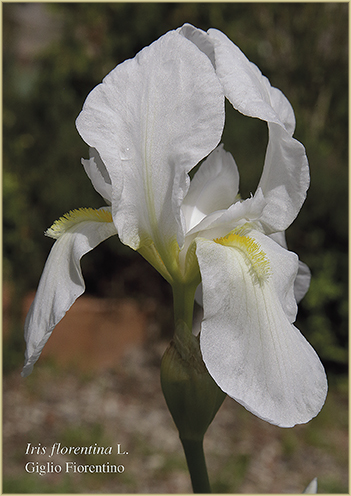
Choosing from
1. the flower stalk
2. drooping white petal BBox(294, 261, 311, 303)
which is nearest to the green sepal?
the flower stalk

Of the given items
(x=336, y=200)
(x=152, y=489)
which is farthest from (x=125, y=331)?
(x=336, y=200)

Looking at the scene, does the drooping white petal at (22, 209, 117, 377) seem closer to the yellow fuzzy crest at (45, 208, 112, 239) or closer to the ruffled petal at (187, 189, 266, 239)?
the yellow fuzzy crest at (45, 208, 112, 239)

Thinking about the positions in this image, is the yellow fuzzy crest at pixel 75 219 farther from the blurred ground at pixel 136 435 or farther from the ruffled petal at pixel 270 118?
the blurred ground at pixel 136 435

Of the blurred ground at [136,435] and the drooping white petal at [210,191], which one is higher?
the drooping white petal at [210,191]

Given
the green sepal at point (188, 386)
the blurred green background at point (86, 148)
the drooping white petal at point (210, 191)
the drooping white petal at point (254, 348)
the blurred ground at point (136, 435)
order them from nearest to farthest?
the drooping white petal at point (254, 348)
the green sepal at point (188, 386)
the drooping white petal at point (210, 191)
the blurred ground at point (136, 435)
the blurred green background at point (86, 148)

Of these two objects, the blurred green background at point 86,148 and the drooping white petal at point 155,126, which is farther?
the blurred green background at point 86,148

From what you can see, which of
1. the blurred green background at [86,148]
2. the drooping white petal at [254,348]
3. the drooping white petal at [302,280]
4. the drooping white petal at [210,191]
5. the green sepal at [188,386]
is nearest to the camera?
the drooping white petal at [254,348]

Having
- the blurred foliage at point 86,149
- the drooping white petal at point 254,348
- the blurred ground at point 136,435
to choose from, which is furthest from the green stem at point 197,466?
the blurred foliage at point 86,149
